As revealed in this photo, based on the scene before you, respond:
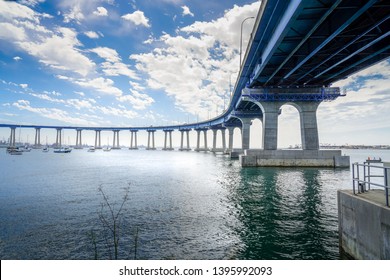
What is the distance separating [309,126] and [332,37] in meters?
25.7

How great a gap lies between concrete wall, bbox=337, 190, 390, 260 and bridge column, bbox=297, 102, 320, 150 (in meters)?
39.6

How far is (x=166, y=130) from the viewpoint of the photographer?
192m

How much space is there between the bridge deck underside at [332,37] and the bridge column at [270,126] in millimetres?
7888

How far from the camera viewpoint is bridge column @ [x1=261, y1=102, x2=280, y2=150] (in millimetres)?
45625

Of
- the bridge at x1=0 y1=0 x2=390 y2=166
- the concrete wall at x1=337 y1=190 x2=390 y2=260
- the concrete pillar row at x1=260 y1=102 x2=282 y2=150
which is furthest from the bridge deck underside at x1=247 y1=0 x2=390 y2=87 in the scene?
the concrete wall at x1=337 y1=190 x2=390 y2=260

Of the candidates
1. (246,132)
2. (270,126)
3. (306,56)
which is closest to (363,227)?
(306,56)

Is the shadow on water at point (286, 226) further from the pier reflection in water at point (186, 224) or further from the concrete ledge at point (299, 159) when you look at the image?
the concrete ledge at point (299, 159)

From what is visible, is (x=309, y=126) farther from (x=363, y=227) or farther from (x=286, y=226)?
(x=363, y=227)

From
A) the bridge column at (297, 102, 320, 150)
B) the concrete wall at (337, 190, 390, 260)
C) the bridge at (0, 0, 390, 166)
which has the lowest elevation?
the concrete wall at (337, 190, 390, 260)

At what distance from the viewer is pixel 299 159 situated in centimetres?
4316

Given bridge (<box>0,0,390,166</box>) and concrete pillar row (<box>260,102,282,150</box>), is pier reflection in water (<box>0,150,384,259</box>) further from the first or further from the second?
concrete pillar row (<box>260,102,282,150</box>)

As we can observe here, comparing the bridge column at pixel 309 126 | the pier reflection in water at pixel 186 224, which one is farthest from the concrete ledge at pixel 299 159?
the pier reflection in water at pixel 186 224

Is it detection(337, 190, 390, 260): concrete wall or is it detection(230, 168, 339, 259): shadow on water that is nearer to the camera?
detection(337, 190, 390, 260): concrete wall

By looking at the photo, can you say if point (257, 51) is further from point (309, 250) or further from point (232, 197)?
point (309, 250)
